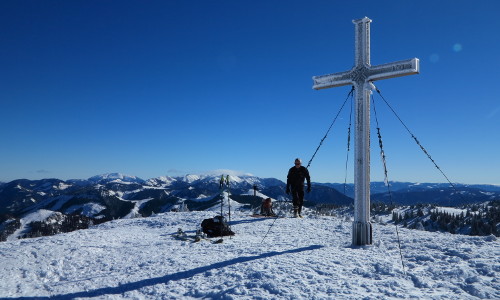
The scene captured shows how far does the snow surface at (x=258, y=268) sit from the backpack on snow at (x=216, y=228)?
1.21 metres

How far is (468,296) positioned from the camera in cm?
568

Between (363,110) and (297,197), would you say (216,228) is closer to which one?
(297,197)

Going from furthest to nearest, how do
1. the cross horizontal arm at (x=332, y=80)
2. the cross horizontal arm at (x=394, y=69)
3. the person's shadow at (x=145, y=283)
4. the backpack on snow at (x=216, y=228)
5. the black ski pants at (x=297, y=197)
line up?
1. the black ski pants at (x=297, y=197)
2. the backpack on snow at (x=216, y=228)
3. the cross horizontal arm at (x=332, y=80)
4. the cross horizontal arm at (x=394, y=69)
5. the person's shadow at (x=145, y=283)

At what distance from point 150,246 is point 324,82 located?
9441 mm

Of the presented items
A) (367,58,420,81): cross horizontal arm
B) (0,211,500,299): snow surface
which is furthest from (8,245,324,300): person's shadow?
(367,58,420,81): cross horizontal arm

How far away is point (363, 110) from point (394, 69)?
5.44 ft

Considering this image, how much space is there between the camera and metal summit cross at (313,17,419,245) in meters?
10.1

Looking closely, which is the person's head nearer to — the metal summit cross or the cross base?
the metal summit cross

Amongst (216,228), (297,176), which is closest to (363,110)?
(297,176)

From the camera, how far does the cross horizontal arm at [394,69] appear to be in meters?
9.65

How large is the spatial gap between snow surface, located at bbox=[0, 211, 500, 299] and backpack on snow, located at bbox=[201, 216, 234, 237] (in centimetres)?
121

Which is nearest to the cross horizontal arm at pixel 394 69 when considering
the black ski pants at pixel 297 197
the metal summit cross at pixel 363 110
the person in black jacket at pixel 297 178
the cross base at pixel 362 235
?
the metal summit cross at pixel 363 110

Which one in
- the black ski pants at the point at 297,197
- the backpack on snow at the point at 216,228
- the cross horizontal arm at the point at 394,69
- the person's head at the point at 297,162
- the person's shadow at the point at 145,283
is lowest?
the person's shadow at the point at 145,283

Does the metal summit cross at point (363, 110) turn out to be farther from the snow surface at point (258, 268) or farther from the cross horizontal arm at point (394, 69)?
the snow surface at point (258, 268)
